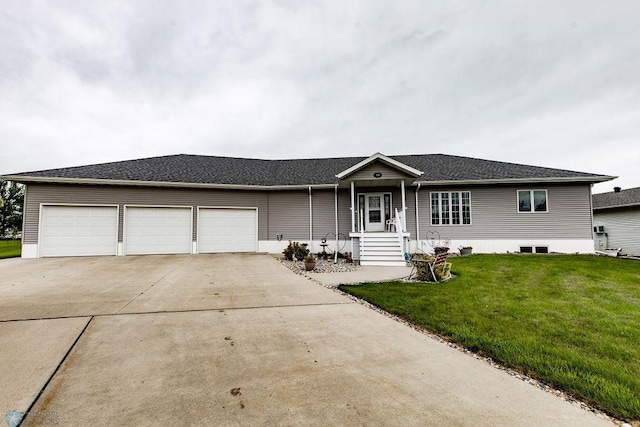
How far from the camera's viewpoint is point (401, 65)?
12805mm

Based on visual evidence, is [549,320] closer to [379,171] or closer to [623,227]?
[379,171]

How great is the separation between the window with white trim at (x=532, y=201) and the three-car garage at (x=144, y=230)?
12590 millimetres

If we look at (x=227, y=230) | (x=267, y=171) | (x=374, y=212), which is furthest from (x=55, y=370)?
(x=267, y=171)

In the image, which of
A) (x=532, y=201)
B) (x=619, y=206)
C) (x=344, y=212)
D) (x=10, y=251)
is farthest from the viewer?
(x=619, y=206)

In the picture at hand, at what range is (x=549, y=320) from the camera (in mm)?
3996

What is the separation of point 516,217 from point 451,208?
2.89 metres

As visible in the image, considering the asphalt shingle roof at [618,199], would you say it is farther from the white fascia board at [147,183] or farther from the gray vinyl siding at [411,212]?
the white fascia board at [147,183]

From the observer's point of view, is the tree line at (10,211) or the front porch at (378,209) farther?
the tree line at (10,211)

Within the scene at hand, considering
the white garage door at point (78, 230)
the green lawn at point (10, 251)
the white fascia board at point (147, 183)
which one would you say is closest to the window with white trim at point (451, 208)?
the white fascia board at point (147, 183)

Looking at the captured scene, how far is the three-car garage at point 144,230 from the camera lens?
38.2 feet

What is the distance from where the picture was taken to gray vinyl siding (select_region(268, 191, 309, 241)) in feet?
45.4

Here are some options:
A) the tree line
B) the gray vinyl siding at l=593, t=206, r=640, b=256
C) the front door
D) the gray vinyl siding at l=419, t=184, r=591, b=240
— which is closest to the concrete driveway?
the front door

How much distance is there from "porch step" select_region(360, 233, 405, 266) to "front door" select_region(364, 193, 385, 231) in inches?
97.7

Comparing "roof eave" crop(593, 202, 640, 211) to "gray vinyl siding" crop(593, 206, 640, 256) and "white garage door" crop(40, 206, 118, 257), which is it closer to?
"gray vinyl siding" crop(593, 206, 640, 256)
